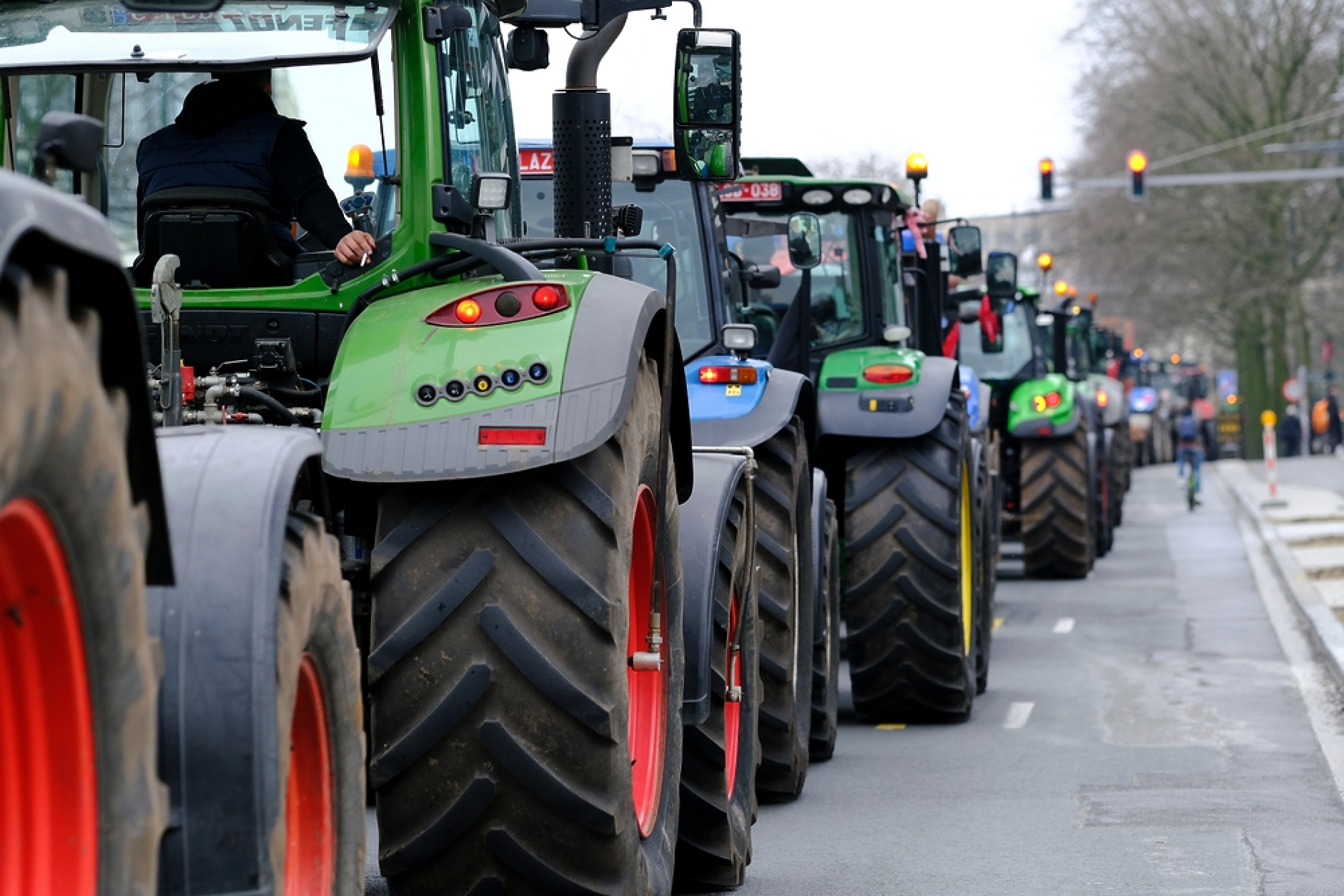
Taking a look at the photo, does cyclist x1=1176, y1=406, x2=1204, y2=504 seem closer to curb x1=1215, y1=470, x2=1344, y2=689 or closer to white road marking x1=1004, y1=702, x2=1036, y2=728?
curb x1=1215, y1=470, x2=1344, y2=689

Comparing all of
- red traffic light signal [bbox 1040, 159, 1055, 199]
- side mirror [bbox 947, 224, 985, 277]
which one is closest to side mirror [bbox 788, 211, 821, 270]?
side mirror [bbox 947, 224, 985, 277]

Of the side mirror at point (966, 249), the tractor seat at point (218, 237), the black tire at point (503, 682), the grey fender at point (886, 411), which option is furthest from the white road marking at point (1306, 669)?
the tractor seat at point (218, 237)

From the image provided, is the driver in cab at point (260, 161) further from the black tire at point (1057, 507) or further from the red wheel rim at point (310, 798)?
the black tire at point (1057, 507)

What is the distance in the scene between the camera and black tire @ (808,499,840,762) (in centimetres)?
912

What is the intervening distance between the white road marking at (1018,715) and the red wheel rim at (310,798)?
7473 mm

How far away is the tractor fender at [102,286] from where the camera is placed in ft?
7.92

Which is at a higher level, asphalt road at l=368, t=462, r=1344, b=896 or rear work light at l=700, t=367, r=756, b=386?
rear work light at l=700, t=367, r=756, b=386

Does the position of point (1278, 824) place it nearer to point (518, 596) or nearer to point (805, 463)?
point (805, 463)

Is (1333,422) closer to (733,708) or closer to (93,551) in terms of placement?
(733,708)

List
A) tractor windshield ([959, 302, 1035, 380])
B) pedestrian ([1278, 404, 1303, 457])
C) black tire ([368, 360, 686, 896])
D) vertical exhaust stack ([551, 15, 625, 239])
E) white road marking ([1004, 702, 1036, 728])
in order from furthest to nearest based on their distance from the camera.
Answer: pedestrian ([1278, 404, 1303, 457])
tractor windshield ([959, 302, 1035, 380])
white road marking ([1004, 702, 1036, 728])
vertical exhaust stack ([551, 15, 625, 239])
black tire ([368, 360, 686, 896])

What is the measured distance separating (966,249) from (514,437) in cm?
955

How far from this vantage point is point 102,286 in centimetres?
268

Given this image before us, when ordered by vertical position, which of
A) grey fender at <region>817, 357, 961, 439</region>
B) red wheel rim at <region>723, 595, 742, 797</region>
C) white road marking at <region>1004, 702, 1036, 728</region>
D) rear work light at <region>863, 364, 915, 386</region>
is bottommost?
white road marking at <region>1004, 702, 1036, 728</region>

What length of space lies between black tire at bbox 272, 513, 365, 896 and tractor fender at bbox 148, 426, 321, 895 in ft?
0.16
